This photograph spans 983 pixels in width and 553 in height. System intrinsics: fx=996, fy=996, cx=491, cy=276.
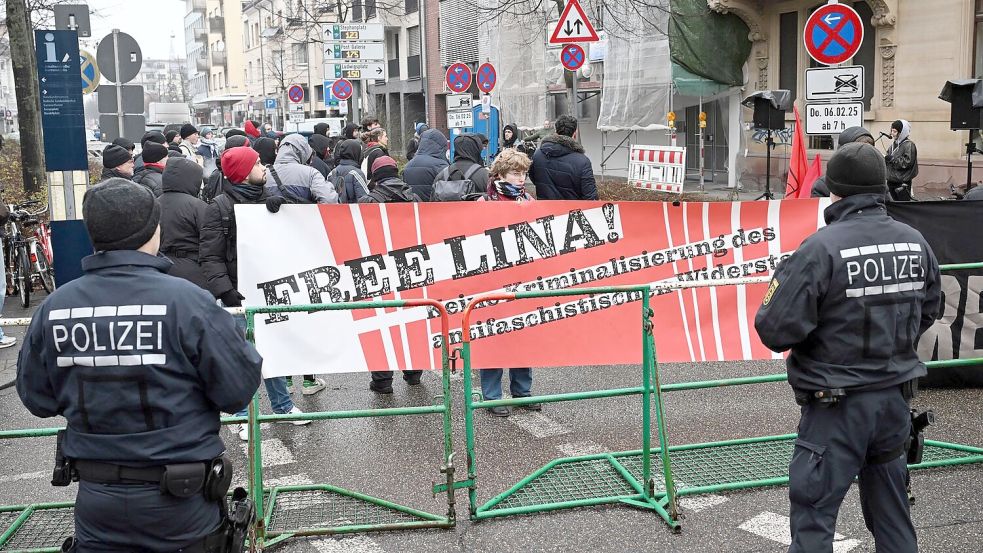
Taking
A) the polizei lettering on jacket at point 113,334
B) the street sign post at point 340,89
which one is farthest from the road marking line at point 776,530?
the street sign post at point 340,89

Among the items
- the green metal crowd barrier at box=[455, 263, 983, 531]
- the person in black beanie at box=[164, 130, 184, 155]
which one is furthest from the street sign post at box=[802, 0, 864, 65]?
the person in black beanie at box=[164, 130, 184, 155]

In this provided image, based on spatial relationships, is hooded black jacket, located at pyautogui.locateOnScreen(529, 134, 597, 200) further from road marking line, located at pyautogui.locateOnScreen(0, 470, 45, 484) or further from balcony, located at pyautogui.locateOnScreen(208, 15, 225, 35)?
balcony, located at pyautogui.locateOnScreen(208, 15, 225, 35)

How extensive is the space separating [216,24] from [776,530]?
9616 cm

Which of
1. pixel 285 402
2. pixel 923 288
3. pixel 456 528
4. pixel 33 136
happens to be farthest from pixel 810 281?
pixel 33 136

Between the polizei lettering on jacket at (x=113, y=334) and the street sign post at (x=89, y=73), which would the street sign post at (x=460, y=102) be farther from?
the polizei lettering on jacket at (x=113, y=334)

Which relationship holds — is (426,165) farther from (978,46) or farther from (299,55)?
(299,55)

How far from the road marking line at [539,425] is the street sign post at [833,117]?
4.74 metres

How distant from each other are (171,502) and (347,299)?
3.35 metres

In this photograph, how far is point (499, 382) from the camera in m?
6.99

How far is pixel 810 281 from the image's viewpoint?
3666mm

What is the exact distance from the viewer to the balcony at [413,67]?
50.6m

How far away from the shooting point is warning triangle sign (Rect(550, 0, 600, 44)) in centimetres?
1277

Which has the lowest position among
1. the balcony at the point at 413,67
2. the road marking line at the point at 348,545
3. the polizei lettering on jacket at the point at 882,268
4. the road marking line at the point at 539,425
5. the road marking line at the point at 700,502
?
the road marking line at the point at 348,545

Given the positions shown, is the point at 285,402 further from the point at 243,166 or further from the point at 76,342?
the point at 76,342
